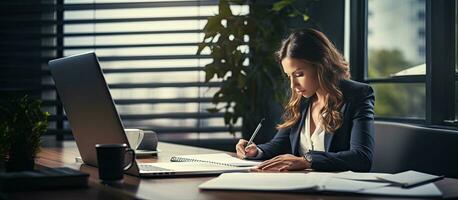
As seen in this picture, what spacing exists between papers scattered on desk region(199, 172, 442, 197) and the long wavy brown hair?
725 millimetres

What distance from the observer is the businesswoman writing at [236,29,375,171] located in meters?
2.08

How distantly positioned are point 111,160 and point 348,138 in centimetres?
95

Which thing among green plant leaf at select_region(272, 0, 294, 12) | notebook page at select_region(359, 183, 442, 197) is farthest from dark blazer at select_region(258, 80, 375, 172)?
green plant leaf at select_region(272, 0, 294, 12)

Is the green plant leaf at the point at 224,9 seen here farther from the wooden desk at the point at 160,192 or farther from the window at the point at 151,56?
the wooden desk at the point at 160,192

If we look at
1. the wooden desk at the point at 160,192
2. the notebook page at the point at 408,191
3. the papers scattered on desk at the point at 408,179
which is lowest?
the wooden desk at the point at 160,192

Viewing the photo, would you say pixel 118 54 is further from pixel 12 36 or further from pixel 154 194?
pixel 154 194

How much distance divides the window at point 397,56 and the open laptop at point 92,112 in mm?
1602

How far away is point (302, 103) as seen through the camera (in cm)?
240

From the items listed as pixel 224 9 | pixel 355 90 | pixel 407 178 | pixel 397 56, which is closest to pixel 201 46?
pixel 224 9

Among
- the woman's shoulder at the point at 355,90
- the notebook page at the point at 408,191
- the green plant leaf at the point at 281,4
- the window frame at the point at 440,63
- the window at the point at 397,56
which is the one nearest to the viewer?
→ the notebook page at the point at 408,191

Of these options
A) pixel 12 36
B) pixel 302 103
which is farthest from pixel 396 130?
pixel 12 36

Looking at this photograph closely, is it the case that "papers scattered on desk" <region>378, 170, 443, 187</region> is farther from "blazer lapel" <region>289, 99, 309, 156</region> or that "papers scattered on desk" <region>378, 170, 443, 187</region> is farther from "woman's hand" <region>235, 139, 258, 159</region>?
"blazer lapel" <region>289, 99, 309, 156</region>

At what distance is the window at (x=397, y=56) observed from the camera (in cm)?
302

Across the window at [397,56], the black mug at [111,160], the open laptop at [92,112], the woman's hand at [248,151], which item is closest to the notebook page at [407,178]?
the open laptop at [92,112]
